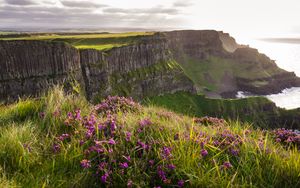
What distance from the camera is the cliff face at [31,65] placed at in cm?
6147

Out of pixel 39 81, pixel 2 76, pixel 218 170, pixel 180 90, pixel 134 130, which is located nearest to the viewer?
pixel 218 170

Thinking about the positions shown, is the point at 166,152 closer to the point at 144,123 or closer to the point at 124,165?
the point at 124,165

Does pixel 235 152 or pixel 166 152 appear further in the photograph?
pixel 235 152

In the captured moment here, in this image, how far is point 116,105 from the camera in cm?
1015

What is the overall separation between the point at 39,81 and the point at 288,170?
67662 mm

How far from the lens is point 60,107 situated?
9023mm

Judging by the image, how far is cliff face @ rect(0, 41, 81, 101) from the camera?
202ft

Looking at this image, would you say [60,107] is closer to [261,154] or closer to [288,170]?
[261,154]

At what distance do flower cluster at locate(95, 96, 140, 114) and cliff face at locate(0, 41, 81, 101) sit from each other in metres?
48.3

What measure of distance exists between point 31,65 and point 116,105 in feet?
200

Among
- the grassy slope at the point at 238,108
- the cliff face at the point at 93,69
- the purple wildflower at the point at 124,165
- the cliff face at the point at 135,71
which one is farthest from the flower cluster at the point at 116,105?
the grassy slope at the point at 238,108

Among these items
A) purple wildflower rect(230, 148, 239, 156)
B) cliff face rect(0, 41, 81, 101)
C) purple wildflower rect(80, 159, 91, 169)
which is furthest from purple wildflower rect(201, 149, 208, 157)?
cliff face rect(0, 41, 81, 101)

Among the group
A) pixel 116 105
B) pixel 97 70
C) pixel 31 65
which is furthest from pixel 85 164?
pixel 97 70

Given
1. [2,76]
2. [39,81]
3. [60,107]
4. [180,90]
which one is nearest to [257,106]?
[180,90]
